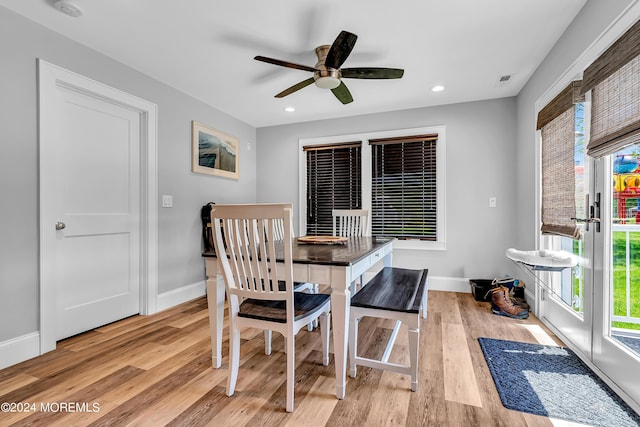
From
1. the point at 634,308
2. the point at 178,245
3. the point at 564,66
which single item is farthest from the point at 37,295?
the point at 564,66

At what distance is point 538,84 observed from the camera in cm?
285

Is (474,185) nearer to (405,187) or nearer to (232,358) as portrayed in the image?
(405,187)

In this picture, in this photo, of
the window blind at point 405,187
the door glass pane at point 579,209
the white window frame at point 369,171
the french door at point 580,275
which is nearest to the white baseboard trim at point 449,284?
the white window frame at point 369,171

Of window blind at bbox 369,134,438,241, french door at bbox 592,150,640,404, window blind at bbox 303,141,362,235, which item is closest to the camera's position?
french door at bbox 592,150,640,404

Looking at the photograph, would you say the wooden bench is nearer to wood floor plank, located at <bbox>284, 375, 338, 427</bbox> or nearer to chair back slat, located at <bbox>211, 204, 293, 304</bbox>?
wood floor plank, located at <bbox>284, 375, 338, 427</bbox>

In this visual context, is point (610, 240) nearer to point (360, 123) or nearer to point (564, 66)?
point (564, 66)

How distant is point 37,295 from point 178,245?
4.20 feet

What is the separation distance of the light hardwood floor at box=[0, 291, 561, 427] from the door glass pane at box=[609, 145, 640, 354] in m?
0.68

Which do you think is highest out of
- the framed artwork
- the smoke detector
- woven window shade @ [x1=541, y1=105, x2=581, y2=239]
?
the smoke detector

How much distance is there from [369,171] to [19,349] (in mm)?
3722

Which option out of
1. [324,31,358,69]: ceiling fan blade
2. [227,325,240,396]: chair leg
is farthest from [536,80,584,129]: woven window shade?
[227,325,240,396]: chair leg

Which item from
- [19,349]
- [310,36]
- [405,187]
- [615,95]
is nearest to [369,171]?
[405,187]

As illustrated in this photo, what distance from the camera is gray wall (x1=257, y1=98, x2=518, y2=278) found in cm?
360

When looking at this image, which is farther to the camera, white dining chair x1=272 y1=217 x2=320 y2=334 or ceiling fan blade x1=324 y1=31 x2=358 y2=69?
white dining chair x1=272 y1=217 x2=320 y2=334
